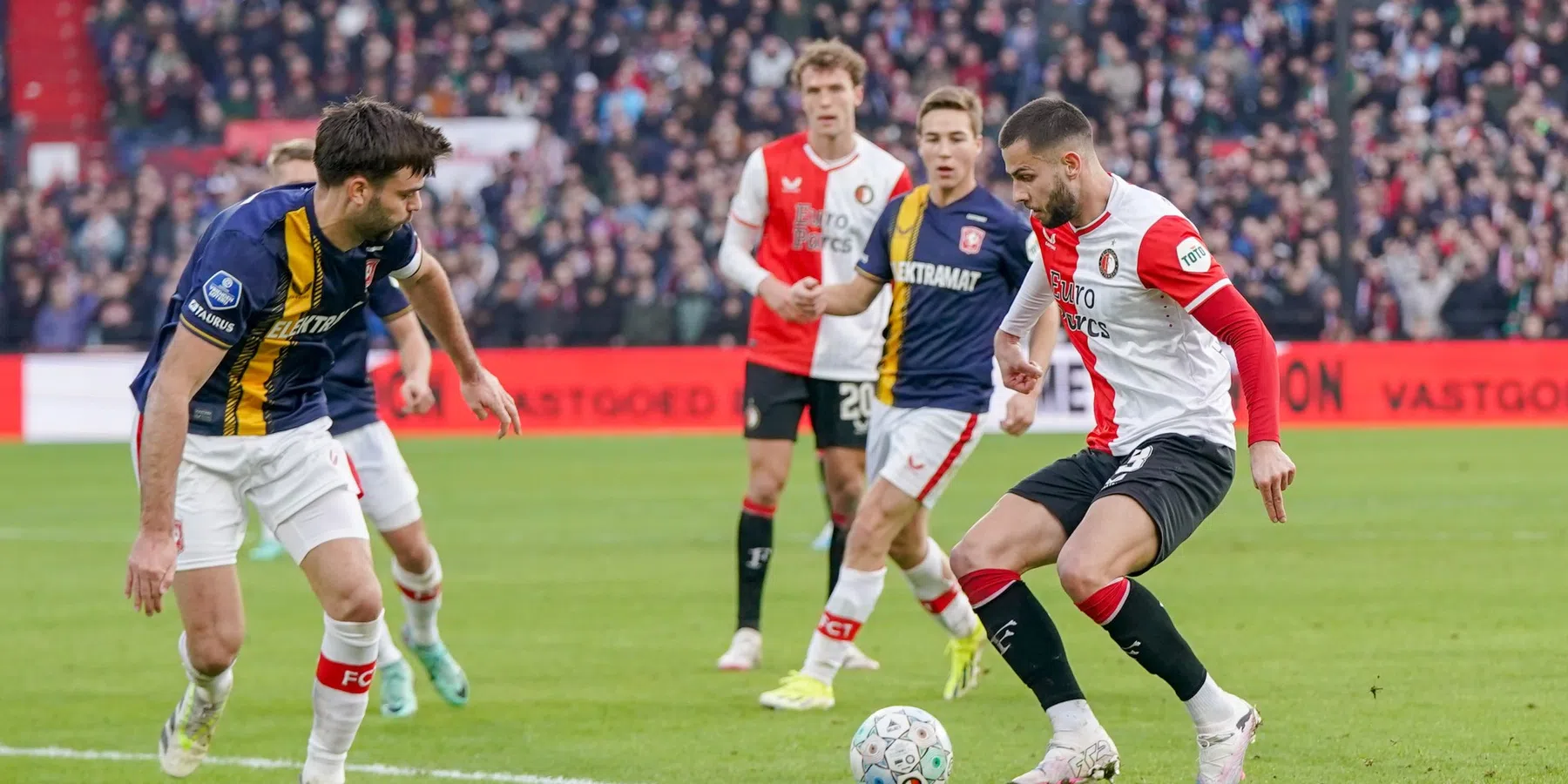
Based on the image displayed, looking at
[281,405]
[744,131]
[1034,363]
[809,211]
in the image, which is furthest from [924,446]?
[744,131]

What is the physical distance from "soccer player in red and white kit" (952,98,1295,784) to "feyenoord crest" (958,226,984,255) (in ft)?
5.82

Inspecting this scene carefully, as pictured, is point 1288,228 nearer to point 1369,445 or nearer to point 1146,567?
point 1369,445

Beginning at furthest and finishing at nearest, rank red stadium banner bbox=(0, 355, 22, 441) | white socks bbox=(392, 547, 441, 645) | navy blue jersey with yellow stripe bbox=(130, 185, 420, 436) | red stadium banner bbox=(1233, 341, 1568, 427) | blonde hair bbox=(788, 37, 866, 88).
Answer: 1. red stadium banner bbox=(0, 355, 22, 441)
2. red stadium banner bbox=(1233, 341, 1568, 427)
3. blonde hair bbox=(788, 37, 866, 88)
4. white socks bbox=(392, 547, 441, 645)
5. navy blue jersey with yellow stripe bbox=(130, 185, 420, 436)

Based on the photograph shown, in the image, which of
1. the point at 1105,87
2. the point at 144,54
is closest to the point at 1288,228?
the point at 1105,87

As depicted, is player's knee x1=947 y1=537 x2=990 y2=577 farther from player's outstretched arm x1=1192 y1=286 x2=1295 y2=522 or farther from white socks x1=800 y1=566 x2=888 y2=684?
white socks x1=800 y1=566 x2=888 y2=684

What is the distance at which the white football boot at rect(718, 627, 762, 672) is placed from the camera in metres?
8.73

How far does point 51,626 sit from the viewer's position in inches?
411

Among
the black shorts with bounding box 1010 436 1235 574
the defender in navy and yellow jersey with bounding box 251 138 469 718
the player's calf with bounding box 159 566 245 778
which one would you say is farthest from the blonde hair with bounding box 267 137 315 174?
the black shorts with bounding box 1010 436 1235 574

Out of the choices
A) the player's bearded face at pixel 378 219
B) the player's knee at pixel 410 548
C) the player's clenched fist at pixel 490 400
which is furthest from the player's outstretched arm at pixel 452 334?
the player's knee at pixel 410 548

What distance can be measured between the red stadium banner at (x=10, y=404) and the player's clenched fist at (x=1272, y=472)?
19.6 metres

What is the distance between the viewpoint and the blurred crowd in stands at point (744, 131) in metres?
23.3

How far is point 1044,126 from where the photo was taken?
5.87m

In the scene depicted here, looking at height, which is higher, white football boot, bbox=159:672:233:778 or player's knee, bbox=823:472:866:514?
player's knee, bbox=823:472:866:514

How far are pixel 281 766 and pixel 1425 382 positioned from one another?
17304 mm
